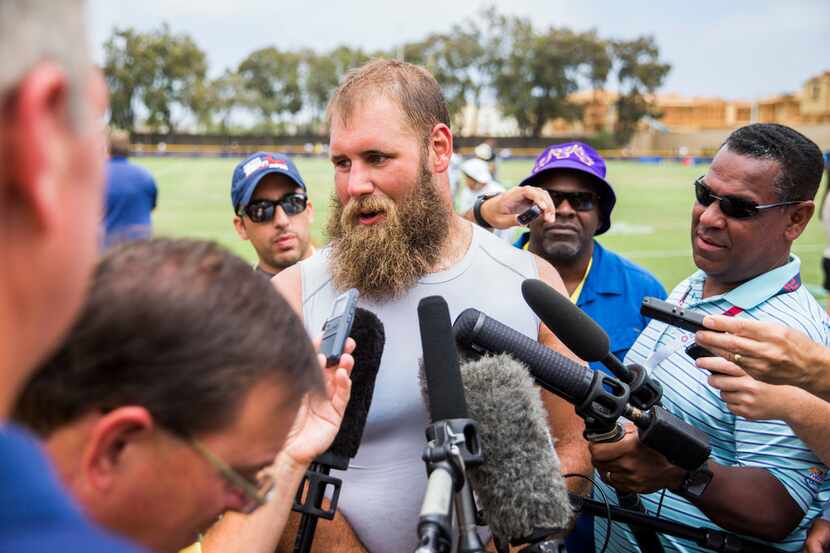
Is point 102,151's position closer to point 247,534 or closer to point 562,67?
point 247,534

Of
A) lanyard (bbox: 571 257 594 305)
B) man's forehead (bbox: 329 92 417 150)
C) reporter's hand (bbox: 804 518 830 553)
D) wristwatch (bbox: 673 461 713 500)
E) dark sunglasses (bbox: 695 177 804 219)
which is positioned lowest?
reporter's hand (bbox: 804 518 830 553)

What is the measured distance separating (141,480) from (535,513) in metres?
0.80

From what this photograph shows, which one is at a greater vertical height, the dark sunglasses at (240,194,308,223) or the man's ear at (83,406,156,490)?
the man's ear at (83,406,156,490)

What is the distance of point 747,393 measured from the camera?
2.12m

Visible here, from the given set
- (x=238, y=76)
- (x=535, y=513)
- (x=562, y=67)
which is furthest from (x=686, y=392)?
(x=238, y=76)

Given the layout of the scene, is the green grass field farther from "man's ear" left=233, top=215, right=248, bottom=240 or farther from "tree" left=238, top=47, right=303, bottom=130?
"tree" left=238, top=47, right=303, bottom=130

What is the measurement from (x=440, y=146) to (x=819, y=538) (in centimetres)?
187

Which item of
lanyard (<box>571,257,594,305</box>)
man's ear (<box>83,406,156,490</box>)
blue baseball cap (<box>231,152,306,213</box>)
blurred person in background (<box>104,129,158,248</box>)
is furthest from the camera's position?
blurred person in background (<box>104,129,158,248</box>)

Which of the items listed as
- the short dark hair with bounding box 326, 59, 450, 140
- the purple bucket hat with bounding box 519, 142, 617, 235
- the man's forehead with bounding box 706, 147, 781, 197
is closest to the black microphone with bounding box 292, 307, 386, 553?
the short dark hair with bounding box 326, 59, 450, 140

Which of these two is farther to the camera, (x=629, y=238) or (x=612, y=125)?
(x=612, y=125)

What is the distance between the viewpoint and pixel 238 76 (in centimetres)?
8625

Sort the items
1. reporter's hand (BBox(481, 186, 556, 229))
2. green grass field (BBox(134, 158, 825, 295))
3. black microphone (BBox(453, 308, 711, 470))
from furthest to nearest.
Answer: green grass field (BBox(134, 158, 825, 295))
reporter's hand (BBox(481, 186, 556, 229))
black microphone (BBox(453, 308, 711, 470))

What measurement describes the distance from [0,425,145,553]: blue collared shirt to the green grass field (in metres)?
0.72

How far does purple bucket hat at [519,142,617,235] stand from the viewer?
13.7 ft
